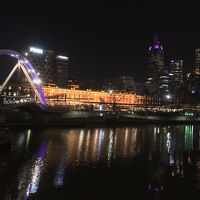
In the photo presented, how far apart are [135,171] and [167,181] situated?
3.30 meters

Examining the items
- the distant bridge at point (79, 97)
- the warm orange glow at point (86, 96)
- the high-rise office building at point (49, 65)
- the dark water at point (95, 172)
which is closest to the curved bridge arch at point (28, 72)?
the distant bridge at point (79, 97)

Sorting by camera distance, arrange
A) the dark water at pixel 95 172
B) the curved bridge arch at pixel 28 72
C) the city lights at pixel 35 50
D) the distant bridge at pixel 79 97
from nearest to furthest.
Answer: the dark water at pixel 95 172 → the curved bridge arch at pixel 28 72 → the distant bridge at pixel 79 97 → the city lights at pixel 35 50

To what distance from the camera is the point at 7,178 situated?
72.6ft

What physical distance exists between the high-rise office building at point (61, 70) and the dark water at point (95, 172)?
131 meters

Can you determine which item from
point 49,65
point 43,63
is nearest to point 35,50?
point 43,63

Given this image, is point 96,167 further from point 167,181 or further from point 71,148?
point 71,148

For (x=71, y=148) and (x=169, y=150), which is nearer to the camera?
(x=71, y=148)

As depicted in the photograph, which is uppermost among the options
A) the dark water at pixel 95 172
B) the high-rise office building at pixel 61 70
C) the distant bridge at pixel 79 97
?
the high-rise office building at pixel 61 70

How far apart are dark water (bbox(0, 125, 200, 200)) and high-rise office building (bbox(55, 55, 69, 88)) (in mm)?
131063

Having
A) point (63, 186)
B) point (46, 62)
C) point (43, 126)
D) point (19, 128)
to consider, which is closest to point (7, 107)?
point (19, 128)

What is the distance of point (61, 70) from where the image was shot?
555ft

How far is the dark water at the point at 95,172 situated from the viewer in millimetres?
19859

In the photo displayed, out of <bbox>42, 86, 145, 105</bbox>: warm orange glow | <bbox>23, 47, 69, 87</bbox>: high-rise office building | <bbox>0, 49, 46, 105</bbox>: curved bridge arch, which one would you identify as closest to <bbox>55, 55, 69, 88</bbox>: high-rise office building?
<bbox>23, 47, 69, 87</bbox>: high-rise office building

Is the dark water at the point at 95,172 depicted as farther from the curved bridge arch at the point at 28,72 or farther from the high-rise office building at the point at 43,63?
the high-rise office building at the point at 43,63
